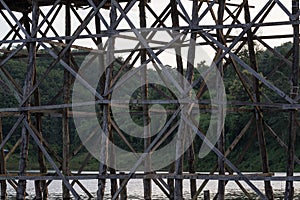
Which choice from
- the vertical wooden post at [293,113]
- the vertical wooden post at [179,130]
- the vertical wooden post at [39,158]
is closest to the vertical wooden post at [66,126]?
the vertical wooden post at [39,158]

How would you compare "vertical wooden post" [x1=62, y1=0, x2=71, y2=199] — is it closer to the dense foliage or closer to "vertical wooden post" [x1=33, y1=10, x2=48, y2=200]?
"vertical wooden post" [x1=33, y1=10, x2=48, y2=200]

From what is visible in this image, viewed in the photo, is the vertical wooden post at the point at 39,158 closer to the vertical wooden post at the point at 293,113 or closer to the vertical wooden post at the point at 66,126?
the vertical wooden post at the point at 66,126

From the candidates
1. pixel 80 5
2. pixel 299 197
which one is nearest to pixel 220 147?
pixel 80 5

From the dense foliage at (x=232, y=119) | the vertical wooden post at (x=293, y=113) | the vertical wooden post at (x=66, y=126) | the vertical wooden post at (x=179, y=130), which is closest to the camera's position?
the vertical wooden post at (x=293, y=113)

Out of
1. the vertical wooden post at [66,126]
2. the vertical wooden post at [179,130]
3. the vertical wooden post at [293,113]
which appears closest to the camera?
the vertical wooden post at [293,113]

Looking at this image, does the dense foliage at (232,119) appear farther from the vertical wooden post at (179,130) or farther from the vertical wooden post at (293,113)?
the vertical wooden post at (293,113)

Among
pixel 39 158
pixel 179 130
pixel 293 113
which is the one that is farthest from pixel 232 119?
pixel 293 113

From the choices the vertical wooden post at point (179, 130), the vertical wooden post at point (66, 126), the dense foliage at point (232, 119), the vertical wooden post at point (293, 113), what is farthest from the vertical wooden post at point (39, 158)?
the dense foliage at point (232, 119)

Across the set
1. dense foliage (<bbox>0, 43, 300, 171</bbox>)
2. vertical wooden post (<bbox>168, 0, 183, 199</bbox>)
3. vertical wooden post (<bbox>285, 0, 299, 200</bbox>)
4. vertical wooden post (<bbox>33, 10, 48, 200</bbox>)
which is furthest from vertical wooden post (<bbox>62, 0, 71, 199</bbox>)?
dense foliage (<bbox>0, 43, 300, 171</bbox>)

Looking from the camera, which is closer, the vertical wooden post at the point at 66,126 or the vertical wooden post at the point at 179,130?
the vertical wooden post at the point at 179,130

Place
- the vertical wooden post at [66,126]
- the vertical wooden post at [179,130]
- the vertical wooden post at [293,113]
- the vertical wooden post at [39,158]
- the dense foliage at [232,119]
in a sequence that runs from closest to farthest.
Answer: the vertical wooden post at [293,113] → the vertical wooden post at [179,130] → the vertical wooden post at [66,126] → the vertical wooden post at [39,158] → the dense foliage at [232,119]

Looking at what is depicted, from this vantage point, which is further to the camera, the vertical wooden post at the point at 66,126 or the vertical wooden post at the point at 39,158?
the vertical wooden post at the point at 39,158

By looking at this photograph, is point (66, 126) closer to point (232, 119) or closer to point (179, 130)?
point (179, 130)

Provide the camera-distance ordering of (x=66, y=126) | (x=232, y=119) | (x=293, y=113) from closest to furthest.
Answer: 1. (x=293, y=113)
2. (x=66, y=126)
3. (x=232, y=119)
